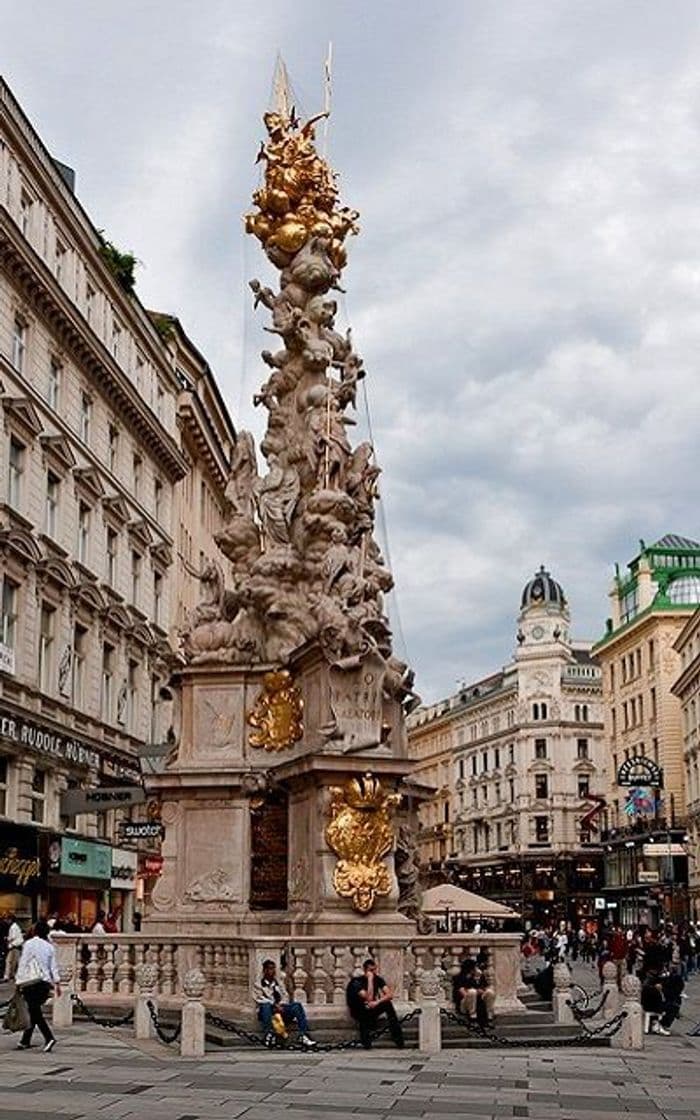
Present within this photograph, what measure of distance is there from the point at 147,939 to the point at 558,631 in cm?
9899

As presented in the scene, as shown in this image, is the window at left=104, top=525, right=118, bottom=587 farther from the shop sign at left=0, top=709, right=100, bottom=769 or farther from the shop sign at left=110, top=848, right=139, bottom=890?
the shop sign at left=110, top=848, right=139, bottom=890

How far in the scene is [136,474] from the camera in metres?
51.2

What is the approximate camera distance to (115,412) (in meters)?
48.0

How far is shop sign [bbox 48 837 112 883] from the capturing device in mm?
38281

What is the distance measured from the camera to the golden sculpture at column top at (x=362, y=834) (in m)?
19.4

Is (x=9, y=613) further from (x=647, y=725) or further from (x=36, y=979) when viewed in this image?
(x=647, y=725)

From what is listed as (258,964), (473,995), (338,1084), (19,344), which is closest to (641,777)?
(19,344)

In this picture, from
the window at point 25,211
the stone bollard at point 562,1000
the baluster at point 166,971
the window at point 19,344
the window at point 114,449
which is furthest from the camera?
the window at point 114,449

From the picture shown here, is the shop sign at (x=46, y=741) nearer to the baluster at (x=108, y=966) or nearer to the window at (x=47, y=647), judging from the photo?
the window at (x=47, y=647)

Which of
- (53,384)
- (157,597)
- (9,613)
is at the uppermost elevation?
(53,384)

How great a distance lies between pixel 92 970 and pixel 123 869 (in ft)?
84.7

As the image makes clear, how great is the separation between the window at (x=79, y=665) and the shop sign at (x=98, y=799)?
3.97 metres

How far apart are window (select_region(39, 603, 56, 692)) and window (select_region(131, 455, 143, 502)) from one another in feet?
37.8

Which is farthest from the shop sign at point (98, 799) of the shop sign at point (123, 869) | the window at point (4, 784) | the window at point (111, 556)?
the window at point (111, 556)
